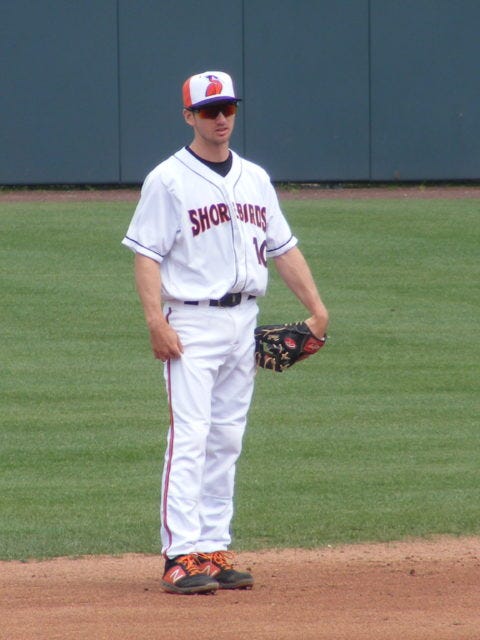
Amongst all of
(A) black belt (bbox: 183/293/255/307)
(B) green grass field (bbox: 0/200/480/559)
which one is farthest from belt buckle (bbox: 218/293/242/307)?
(B) green grass field (bbox: 0/200/480/559)

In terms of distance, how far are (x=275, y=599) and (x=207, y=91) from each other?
182cm

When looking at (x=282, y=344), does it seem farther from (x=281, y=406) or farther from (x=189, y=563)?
(x=281, y=406)

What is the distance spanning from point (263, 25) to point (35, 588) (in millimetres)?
13924

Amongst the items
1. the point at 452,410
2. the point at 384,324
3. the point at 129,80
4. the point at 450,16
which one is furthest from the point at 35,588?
the point at 450,16

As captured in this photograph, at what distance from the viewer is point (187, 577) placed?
461 cm

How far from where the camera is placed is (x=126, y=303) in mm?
11688

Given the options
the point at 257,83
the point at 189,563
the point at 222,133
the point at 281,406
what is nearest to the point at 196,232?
the point at 222,133

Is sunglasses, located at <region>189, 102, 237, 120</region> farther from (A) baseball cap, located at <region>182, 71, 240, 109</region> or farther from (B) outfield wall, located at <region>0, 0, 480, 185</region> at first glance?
(B) outfield wall, located at <region>0, 0, 480, 185</region>

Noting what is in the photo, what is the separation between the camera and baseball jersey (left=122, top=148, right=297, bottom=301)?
455 centimetres

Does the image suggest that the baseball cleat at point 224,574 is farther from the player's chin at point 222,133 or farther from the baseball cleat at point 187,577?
the player's chin at point 222,133

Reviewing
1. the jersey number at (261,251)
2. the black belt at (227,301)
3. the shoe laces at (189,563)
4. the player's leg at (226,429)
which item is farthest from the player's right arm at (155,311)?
the shoe laces at (189,563)

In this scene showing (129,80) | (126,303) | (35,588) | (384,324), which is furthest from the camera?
(129,80)

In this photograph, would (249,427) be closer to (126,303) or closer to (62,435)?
(62,435)

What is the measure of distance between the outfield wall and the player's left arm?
13.2 m
